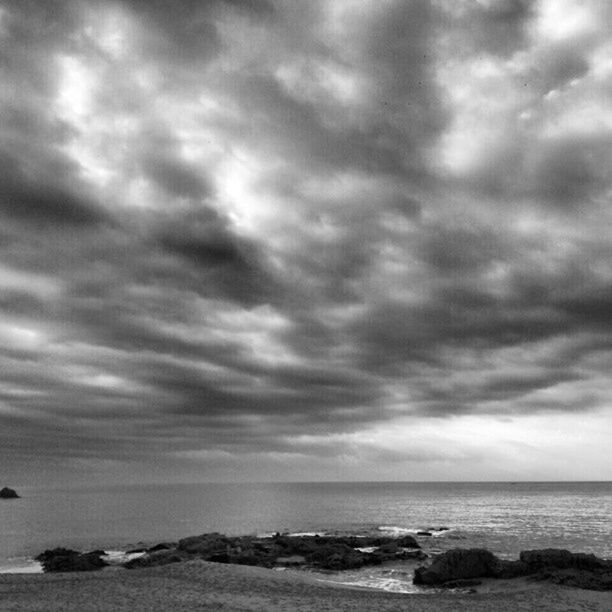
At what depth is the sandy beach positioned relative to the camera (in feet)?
97.9

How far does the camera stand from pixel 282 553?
56.0m

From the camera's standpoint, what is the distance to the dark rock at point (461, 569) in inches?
1598

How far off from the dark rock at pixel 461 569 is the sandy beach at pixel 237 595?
86.0 inches

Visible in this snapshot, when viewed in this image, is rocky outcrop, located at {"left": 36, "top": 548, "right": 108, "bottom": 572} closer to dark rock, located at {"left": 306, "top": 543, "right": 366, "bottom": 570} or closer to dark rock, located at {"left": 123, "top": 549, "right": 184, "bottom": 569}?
dark rock, located at {"left": 123, "top": 549, "right": 184, "bottom": 569}

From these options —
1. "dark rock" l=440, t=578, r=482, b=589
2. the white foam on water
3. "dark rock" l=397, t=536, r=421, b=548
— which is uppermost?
"dark rock" l=440, t=578, r=482, b=589

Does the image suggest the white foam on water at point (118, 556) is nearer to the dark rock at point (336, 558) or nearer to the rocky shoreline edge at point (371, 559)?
the rocky shoreline edge at point (371, 559)

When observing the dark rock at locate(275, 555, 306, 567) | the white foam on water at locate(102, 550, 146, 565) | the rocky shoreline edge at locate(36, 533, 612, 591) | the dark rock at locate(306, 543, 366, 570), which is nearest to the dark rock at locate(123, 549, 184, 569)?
the rocky shoreline edge at locate(36, 533, 612, 591)

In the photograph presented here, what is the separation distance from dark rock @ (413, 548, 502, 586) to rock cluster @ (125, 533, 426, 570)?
401 inches

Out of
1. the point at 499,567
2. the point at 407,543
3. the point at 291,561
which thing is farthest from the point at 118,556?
the point at 499,567

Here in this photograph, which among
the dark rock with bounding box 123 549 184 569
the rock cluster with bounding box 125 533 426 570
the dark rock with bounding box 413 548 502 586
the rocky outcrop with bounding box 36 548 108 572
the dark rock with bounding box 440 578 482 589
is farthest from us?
the rock cluster with bounding box 125 533 426 570

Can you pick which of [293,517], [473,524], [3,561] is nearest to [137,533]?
[3,561]

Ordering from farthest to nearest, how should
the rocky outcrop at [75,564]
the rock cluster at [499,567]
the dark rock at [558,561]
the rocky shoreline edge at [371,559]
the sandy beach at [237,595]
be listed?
the rocky outcrop at [75,564], the dark rock at [558,561], the rock cluster at [499,567], the rocky shoreline edge at [371,559], the sandy beach at [237,595]

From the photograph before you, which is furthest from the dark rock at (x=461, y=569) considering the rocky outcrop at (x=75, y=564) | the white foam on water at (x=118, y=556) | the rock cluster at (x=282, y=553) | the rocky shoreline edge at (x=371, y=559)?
the white foam on water at (x=118, y=556)

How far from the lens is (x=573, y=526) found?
94.0m
